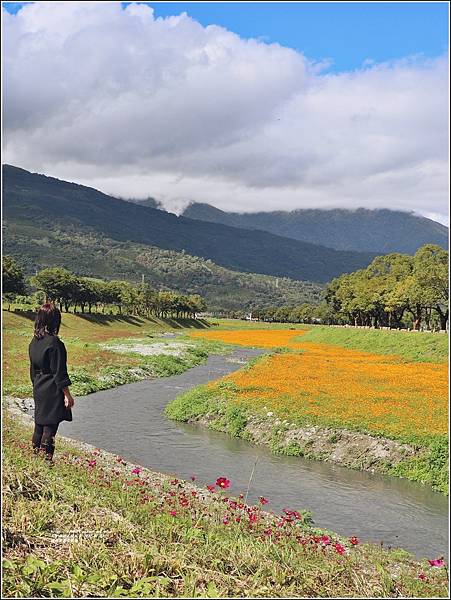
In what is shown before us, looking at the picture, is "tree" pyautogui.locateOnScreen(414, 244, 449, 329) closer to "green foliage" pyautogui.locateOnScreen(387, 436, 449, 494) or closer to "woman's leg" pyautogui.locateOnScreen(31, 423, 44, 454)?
"green foliage" pyautogui.locateOnScreen(387, 436, 449, 494)

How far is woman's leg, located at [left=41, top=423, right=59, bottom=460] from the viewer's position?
981 cm

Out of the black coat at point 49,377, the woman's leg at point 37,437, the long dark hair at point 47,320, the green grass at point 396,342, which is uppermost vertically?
the long dark hair at point 47,320

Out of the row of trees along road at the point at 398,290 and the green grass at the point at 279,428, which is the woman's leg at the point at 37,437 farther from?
the row of trees along road at the point at 398,290

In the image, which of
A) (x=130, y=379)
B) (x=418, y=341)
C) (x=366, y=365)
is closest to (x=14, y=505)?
(x=130, y=379)

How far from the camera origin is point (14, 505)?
25.7ft

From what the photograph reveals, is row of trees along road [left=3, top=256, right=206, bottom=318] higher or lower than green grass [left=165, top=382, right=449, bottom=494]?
higher

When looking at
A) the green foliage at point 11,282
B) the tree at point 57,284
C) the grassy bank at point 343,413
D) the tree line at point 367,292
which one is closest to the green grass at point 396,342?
the tree line at point 367,292

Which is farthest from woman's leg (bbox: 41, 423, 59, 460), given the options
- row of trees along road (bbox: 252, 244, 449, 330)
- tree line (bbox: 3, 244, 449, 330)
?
row of trees along road (bbox: 252, 244, 449, 330)

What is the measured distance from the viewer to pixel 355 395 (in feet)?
92.5

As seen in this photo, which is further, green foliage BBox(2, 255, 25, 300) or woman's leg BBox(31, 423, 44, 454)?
green foliage BBox(2, 255, 25, 300)

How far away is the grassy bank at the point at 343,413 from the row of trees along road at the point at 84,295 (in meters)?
44.6

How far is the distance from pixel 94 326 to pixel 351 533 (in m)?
90.2

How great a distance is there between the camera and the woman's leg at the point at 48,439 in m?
9.81

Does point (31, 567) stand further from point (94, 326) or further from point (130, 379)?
point (94, 326)
